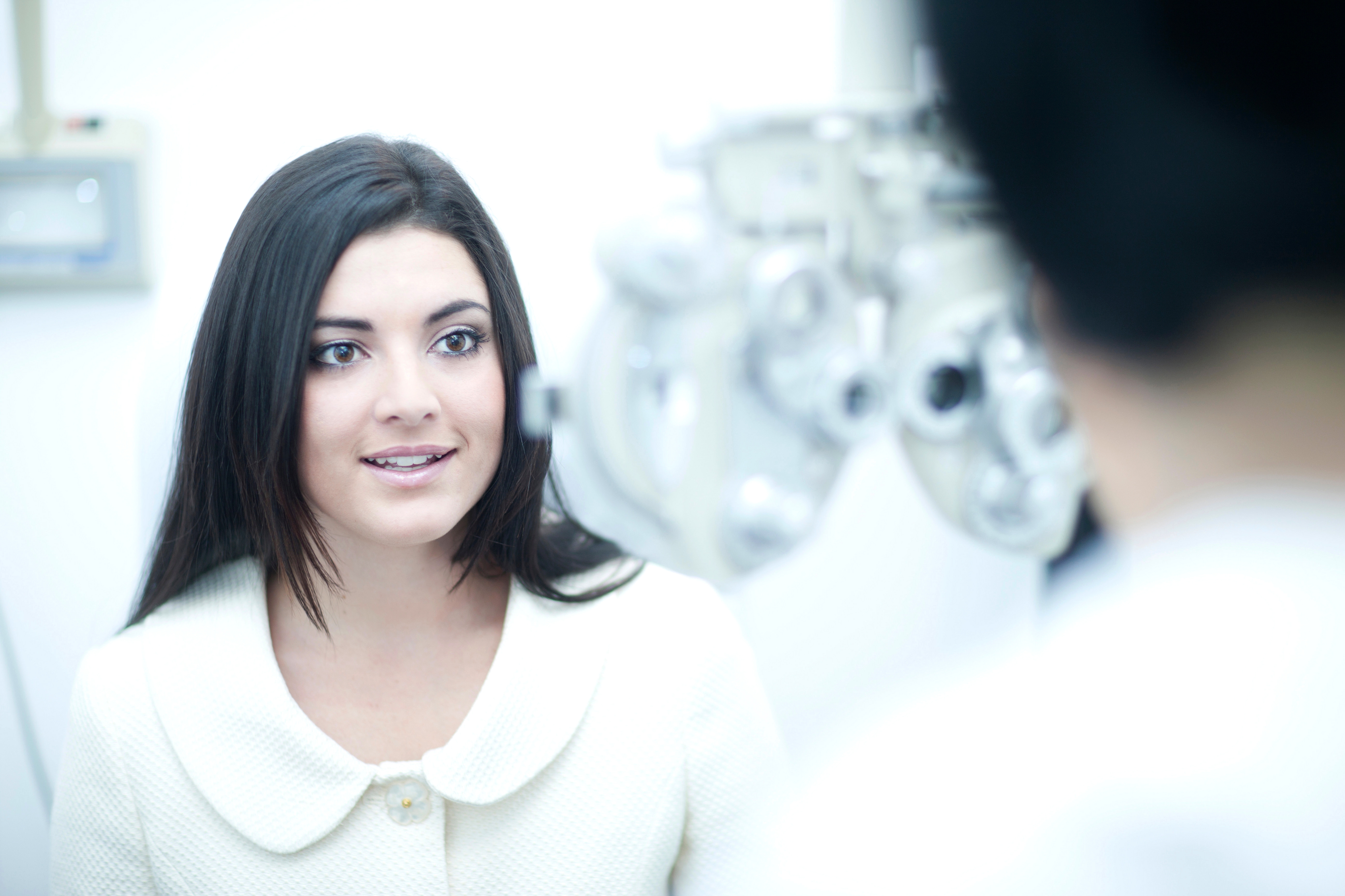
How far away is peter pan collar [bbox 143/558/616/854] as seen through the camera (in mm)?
582

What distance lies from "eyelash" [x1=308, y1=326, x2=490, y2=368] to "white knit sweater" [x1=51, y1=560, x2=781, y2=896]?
19cm

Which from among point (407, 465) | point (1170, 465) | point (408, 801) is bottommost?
point (408, 801)

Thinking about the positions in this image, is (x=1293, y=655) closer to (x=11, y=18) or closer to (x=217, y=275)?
(x=217, y=275)

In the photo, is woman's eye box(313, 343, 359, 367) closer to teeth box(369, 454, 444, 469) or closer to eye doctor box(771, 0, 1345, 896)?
teeth box(369, 454, 444, 469)

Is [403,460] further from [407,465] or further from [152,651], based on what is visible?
[152,651]

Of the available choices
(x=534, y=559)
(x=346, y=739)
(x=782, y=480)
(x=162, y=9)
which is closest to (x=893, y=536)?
(x=782, y=480)

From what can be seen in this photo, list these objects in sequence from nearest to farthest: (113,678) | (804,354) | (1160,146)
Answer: (1160,146)
(804,354)
(113,678)

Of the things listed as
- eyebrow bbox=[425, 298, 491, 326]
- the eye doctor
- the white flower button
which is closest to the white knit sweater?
the white flower button

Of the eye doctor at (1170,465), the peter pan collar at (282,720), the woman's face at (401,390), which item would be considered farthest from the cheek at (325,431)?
the eye doctor at (1170,465)

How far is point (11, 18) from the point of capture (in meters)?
0.58

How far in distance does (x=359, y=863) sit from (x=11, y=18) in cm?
58

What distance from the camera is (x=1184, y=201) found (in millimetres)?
236

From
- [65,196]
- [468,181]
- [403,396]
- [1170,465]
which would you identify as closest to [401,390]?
[403,396]

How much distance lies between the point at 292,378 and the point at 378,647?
8.4 inches
